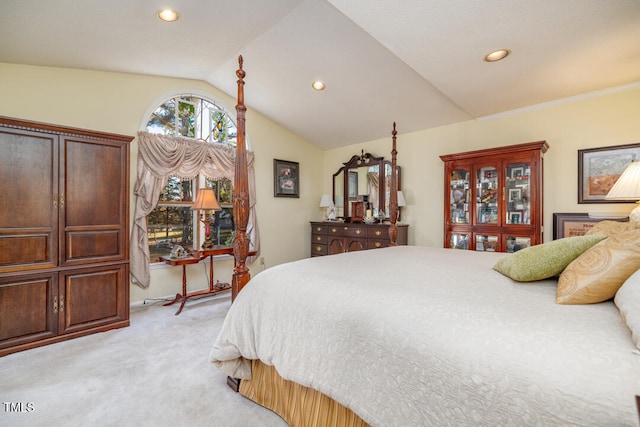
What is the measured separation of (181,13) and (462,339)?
9.89ft

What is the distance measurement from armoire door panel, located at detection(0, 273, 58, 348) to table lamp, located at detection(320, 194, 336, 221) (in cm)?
372

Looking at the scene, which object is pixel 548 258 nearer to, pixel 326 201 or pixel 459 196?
pixel 459 196

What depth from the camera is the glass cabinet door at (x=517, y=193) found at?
130 inches

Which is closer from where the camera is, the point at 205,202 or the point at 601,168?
the point at 601,168

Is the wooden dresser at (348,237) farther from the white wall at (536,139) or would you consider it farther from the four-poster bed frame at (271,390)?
the four-poster bed frame at (271,390)

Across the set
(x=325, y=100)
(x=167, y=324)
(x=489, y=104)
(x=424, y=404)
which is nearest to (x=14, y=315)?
(x=167, y=324)

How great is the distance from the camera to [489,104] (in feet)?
11.5

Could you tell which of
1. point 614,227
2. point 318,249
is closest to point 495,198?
point 614,227

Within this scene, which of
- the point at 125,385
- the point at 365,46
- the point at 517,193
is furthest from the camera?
the point at 517,193

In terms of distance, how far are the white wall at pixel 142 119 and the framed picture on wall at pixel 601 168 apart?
3806 mm

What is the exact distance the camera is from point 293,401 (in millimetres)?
1562

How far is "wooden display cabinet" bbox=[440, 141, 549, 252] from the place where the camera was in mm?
3227

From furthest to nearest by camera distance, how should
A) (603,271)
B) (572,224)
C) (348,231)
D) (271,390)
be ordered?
1. (348,231)
2. (572,224)
3. (271,390)
4. (603,271)

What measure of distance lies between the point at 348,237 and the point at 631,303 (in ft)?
12.8
